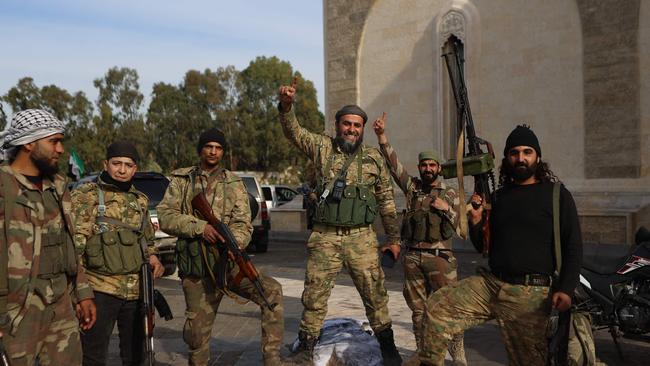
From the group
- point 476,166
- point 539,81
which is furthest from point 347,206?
point 539,81

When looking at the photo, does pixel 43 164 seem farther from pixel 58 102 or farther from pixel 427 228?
pixel 58 102

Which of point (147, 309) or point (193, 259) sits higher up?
point (193, 259)

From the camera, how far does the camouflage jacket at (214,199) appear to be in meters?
4.88

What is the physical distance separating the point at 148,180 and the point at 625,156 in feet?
30.6

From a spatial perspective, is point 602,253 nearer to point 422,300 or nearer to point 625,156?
point 625,156

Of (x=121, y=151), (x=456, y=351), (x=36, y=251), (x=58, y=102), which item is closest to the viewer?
(x=36, y=251)

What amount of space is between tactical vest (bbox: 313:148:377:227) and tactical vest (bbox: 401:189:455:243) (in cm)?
48

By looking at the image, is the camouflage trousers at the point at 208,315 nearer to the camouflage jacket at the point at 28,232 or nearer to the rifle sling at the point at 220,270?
the rifle sling at the point at 220,270

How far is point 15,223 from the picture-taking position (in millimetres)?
3385

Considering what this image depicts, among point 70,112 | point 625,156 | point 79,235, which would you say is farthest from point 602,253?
point 70,112

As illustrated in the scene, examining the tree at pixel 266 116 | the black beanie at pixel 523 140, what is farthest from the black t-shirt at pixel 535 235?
the tree at pixel 266 116

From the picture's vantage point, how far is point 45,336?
11.4ft

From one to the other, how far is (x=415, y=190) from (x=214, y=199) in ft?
6.14

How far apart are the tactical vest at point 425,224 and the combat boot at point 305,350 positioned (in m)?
1.18
